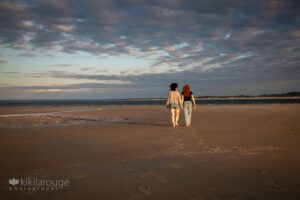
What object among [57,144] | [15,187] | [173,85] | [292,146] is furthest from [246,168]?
[173,85]

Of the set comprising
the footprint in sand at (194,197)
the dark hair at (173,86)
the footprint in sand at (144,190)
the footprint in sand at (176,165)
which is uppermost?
the dark hair at (173,86)

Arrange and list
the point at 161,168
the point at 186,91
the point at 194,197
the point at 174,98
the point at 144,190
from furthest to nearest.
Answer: the point at 186,91 → the point at 174,98 → the point at 161,168 → the point at 144,190 → the point at 194,197

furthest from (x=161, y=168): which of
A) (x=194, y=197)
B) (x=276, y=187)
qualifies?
(x=276, y=187)

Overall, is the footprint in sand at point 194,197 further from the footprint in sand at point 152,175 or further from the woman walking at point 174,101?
the woman walking at point 174,101

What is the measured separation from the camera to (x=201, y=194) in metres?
4.32

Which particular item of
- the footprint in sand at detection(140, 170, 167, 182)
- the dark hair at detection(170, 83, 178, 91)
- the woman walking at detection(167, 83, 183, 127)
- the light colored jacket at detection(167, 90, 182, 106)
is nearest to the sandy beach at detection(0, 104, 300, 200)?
the footprint in sand at detection(140, 170, 167, 182)

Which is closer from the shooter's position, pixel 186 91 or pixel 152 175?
pixel 152 175

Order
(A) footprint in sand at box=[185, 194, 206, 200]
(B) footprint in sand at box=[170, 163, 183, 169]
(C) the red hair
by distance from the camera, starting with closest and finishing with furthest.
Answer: (A) footprint in sand at box=[185, 194, 206, 200] < (B) footprint in sand at box=[170, 163, 183, 169] < (C) the red hair

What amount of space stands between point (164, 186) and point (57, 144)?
19.0ft

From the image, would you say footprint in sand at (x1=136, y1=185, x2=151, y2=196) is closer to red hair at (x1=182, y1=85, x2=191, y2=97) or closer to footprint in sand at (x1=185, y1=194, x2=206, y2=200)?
footprint in sand at (x1=185, y1=194, x2=206, y2=200)

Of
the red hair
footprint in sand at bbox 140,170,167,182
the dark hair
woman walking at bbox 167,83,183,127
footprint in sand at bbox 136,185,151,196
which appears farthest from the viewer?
the red hair

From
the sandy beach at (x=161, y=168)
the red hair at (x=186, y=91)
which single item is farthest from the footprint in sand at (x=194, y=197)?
the red hair at (x=186, y=91)

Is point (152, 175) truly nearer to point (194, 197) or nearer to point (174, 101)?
point (194, 197)

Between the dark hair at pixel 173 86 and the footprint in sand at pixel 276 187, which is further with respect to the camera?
the dark hair at pixel 173 86
